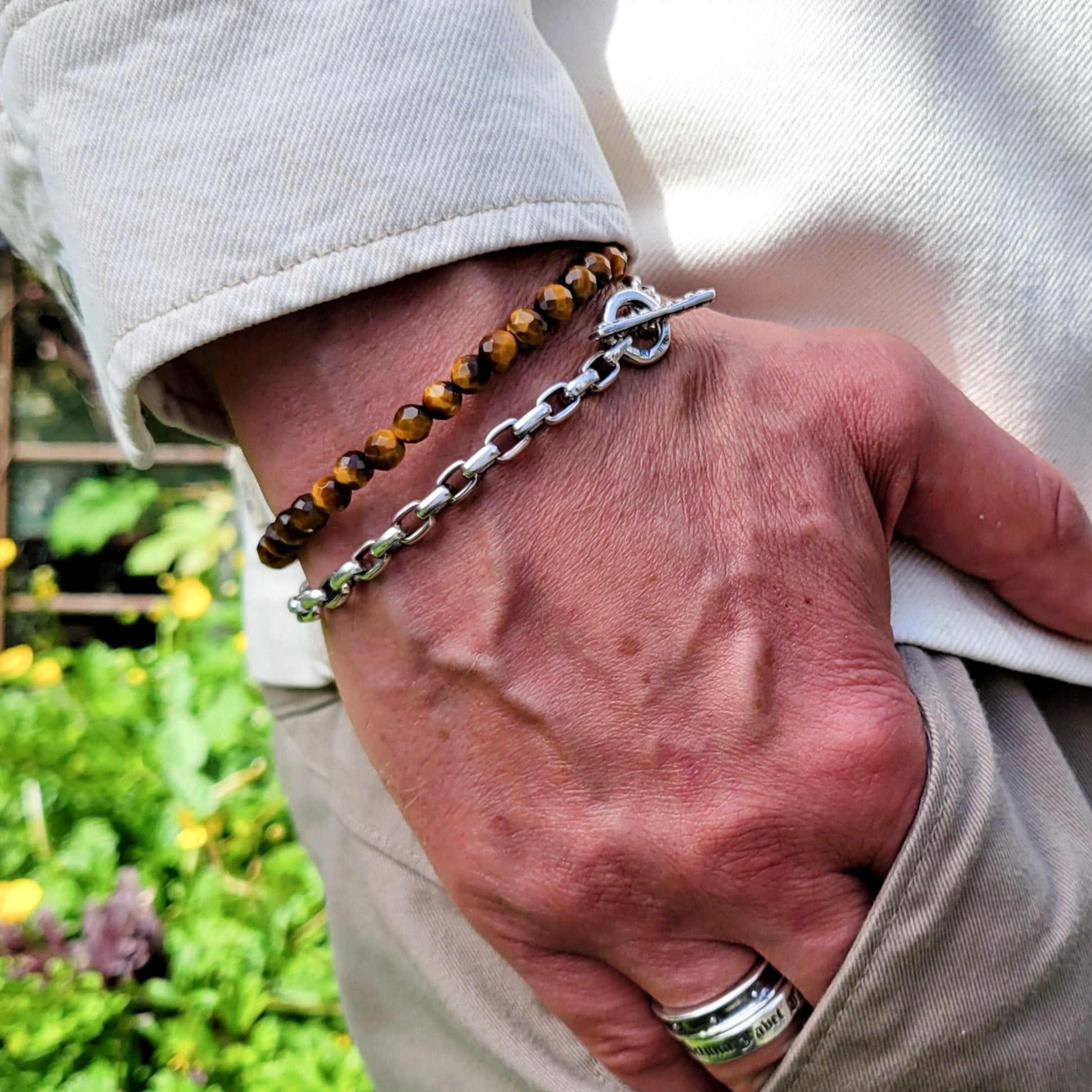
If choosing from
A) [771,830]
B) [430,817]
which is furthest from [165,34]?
[771,830]

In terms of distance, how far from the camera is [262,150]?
2.14 ft

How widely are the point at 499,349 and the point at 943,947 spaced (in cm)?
54

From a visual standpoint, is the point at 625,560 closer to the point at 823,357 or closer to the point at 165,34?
the point at 823,357

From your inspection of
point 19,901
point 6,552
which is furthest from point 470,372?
point 6,552

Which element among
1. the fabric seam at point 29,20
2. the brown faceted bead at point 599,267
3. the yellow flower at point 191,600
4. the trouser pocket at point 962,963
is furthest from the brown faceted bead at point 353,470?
the yellow flower at point 191,600

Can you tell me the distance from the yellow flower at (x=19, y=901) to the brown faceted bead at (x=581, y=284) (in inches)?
63.5

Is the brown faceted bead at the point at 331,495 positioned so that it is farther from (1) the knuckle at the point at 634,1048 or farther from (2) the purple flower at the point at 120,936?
(2) the purple flower at the point at 120,936

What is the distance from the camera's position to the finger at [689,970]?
72 cm

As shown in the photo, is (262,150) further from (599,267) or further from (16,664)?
(16,664)

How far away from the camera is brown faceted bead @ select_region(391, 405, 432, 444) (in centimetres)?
67

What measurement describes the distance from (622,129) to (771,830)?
0.59 metres

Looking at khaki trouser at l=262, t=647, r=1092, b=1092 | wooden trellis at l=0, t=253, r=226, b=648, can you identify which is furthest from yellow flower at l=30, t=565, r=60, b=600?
khaki trouser at l=262, t=647, r=1092, b=1092

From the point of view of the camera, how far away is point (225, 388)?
0.73 metres

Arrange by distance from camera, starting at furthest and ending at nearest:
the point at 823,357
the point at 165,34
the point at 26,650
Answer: the point at 26,650 < the point at 823,357 < the point at 165,34
